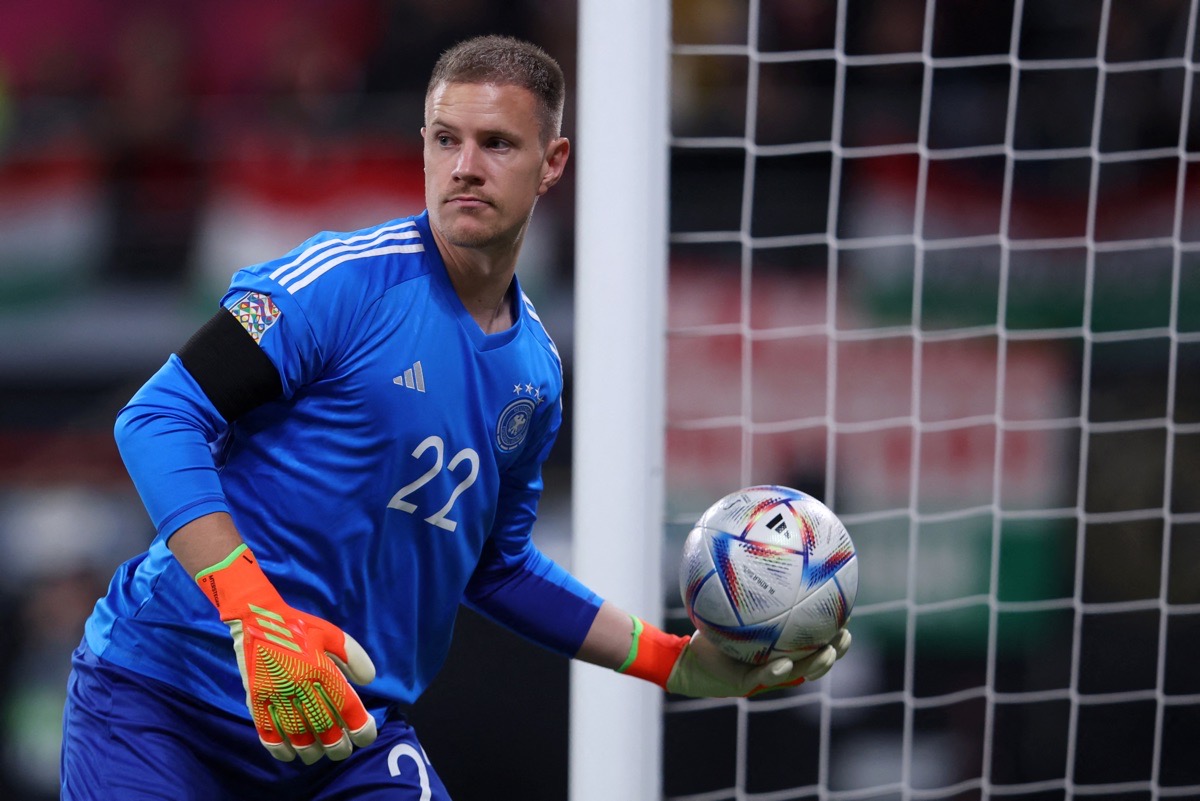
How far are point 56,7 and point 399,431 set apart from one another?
11.2 ft

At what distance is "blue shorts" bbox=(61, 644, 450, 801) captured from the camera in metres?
1.80

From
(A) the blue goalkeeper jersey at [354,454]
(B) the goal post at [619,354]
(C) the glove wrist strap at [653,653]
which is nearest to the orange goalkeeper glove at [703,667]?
(C) the glove wrist strap at [653,653]

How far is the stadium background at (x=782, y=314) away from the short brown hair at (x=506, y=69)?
2.06 metres

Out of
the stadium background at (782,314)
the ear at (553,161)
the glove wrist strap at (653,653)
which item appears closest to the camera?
the ear at (553,161)

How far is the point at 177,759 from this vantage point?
1828 mm

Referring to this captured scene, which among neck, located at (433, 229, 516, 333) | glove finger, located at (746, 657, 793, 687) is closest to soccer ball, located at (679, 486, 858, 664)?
glove finger, located at (746, 657, 793, 687)

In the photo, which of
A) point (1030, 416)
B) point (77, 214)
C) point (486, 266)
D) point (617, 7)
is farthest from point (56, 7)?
point (1030, 416)

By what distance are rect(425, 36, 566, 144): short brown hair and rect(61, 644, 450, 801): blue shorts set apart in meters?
0.97

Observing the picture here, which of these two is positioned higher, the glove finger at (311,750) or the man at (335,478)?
the man at (335,478)

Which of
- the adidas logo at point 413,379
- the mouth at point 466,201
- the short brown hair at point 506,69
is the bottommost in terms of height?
the adidas logo at point 413,379

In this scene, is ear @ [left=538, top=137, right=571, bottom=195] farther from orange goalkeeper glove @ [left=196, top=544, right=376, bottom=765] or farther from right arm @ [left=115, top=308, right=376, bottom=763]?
orange goalkeeper glove @ [left=196, top=544, right=376, bottom=765]

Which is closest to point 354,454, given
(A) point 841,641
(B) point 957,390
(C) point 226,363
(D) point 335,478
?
(D) point 335,478

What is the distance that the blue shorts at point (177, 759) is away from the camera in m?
1.80

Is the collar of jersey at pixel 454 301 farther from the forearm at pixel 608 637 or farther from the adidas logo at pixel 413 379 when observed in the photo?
the forearm at pixel 608 637
